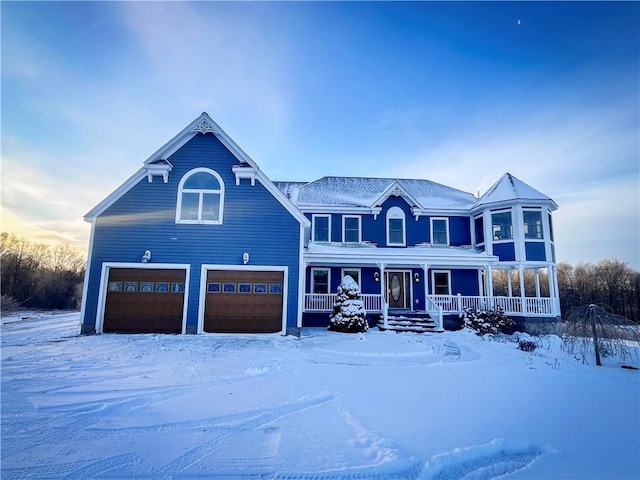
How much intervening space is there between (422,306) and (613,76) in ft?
39.2

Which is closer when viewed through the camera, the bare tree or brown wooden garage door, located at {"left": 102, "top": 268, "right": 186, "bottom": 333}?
the bare tree

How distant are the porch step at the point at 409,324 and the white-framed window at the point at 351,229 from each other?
474 centimetres

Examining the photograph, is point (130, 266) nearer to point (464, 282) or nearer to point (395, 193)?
point (395, 193)

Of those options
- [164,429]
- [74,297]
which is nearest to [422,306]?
[164,429]

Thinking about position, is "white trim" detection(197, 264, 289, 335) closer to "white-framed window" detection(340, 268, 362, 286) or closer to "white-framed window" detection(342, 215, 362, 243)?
"white-framed window" detection(340, 268, 362, 286)

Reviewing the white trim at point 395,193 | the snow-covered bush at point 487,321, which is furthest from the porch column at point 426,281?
the white trim at point 395,193

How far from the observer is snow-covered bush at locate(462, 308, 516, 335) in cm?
1410

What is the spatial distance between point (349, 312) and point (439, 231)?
8.09 meters

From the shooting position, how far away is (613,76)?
35.6 feet

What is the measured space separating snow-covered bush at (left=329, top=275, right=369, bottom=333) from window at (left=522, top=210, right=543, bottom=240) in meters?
9.61

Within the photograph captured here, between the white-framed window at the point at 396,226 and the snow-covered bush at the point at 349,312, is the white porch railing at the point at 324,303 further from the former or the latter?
the white-framed window at the point at 396,226

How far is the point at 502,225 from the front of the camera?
16.1m

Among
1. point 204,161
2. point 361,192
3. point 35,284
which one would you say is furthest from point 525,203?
point 35,284

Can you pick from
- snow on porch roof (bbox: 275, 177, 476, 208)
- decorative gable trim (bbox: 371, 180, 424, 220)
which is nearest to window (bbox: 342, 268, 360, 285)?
decorative gable trim (bbox: 371, 180, 424, 220)
